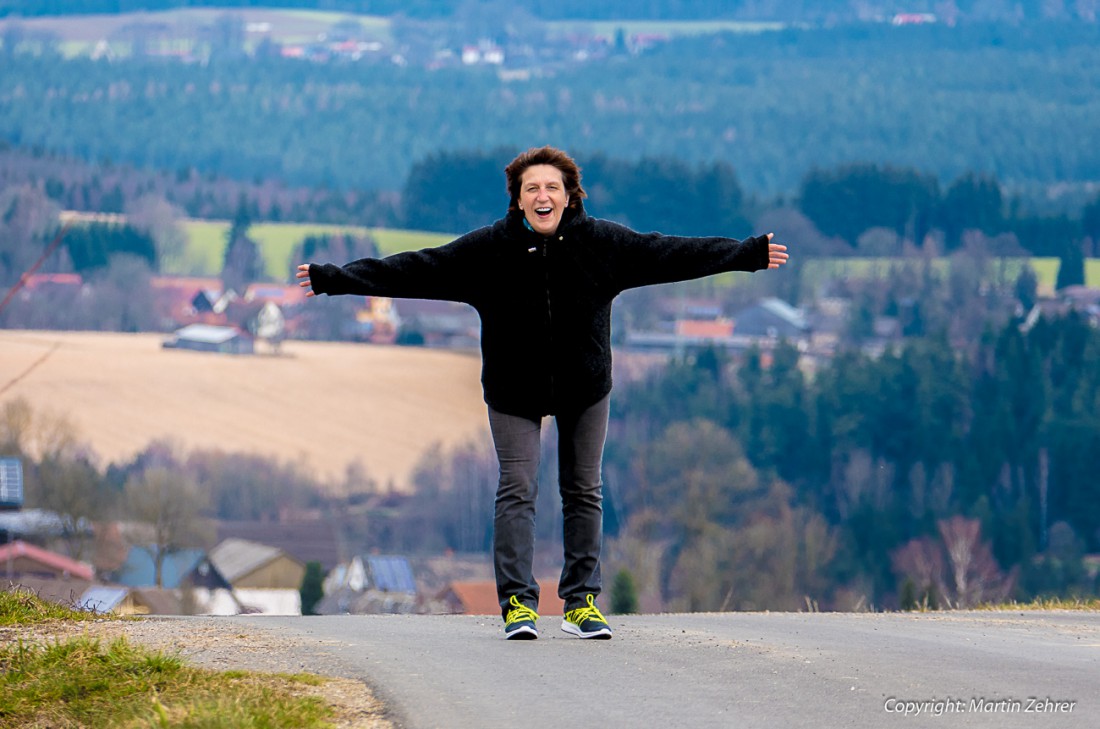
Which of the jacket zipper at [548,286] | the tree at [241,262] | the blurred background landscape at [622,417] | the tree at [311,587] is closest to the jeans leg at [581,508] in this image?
the jacket zipper at [548,286]

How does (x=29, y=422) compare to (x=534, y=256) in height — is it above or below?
below

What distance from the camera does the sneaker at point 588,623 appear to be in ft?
28.6

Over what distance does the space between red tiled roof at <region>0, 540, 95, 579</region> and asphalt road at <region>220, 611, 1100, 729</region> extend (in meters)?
60.6

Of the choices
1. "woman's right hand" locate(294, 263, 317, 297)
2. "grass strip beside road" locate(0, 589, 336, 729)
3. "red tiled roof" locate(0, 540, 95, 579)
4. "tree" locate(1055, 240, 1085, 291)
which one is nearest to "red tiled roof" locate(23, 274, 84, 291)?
"tree" locate(1055, 240, 1085, 291)

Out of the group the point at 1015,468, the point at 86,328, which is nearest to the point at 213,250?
the point at 86,328

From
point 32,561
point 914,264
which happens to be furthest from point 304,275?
point 914,264

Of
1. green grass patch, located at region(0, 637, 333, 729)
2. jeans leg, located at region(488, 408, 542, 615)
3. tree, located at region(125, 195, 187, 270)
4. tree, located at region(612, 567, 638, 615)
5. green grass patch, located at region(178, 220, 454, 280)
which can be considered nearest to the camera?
green grass patch, located at region(0, 637, 333, 729)

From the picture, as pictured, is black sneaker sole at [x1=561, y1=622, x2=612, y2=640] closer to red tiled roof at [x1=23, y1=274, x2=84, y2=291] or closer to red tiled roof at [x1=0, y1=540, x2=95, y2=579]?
red tiled roof at [x1=0, y1=540, x2=95, y2=579]

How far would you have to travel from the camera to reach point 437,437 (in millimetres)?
129625

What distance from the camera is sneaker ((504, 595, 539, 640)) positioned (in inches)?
342

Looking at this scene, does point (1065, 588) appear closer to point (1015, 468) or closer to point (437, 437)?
point (1015, 468)

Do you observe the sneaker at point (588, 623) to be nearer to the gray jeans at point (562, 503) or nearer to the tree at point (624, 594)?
the gray jeans at point (562, 503)

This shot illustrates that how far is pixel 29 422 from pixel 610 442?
122 ft

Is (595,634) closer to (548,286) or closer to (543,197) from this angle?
(548,286)
